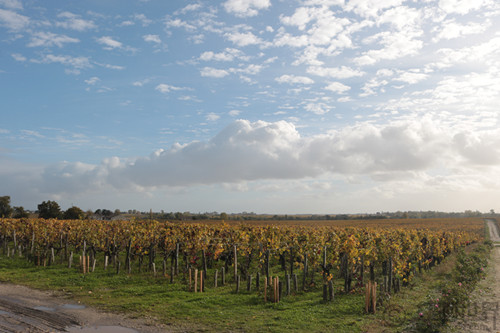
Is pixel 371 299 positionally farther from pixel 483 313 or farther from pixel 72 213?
pixel 72 213

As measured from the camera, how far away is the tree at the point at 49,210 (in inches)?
2418

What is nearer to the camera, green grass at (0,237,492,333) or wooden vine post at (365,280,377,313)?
green grass at (0,237,492,333)

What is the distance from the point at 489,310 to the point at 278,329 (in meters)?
9.64

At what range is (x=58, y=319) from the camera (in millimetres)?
12578

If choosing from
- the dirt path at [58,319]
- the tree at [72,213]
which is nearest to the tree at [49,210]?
the tree at [72,213]

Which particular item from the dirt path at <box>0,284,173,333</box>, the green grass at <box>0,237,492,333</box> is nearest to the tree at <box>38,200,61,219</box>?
the green grass at <box>0,237,492,333</box>

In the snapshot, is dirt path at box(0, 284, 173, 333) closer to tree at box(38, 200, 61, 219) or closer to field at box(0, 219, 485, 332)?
field at box(0, 219, 485, 332)

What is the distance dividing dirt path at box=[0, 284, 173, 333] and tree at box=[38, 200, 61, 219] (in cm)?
5142

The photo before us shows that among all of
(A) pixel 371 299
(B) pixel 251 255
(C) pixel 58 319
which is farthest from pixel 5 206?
(A) pixel 371 299

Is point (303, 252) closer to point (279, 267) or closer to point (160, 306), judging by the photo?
point (279, 267)

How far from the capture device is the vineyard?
1788 centimetres

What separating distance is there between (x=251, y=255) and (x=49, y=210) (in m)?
53.1

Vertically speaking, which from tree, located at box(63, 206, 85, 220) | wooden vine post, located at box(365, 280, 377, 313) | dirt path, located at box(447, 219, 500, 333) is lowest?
dirt path, located at box(447, 219, 500, 333)

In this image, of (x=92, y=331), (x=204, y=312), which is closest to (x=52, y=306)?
(x=92, y=331)
